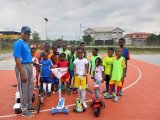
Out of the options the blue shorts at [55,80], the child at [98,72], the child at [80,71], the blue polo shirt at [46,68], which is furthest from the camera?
the blue shorts at [55,80]

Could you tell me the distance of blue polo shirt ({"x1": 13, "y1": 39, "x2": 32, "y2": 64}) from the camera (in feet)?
19.7

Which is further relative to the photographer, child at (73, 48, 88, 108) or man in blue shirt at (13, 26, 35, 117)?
child at (73, 48, 88, 108)

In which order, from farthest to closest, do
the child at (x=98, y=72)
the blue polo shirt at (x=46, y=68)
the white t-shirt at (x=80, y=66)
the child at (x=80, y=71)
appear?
the blue polo shirt at (x=46, y=68) < the child at (x=98, y=72) < the white t-shirt at (x=80, y=66) < the child at (x=80, y=71)

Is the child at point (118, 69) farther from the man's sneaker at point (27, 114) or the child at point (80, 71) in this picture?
the man's sneaker at point (27, 114)

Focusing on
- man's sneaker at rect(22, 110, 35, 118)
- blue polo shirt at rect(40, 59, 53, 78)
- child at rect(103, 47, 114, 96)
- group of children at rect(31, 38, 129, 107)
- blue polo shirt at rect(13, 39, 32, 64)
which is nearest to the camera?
blue polo shirt at rect(13, 39, 32, 64)

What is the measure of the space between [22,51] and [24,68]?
1.33 ft

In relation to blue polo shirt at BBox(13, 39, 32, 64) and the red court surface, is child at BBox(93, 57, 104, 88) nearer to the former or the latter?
the red court surface

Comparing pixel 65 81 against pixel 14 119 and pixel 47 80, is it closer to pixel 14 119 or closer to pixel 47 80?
pixel 47 80

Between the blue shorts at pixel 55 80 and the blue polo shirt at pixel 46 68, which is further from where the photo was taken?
the blue shorts at pixel 55 80

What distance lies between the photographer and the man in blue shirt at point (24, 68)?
601 centimetres

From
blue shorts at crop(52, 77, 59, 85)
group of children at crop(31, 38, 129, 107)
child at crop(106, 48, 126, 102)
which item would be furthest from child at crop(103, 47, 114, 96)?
blue shorts at crop(52, 77, 59, 85)

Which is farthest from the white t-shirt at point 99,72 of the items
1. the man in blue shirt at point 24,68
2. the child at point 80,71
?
the man in blue shirt at point 24,68

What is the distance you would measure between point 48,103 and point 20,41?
2205 millimetres

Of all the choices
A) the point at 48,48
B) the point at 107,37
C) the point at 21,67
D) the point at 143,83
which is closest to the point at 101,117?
the point at 21,67
